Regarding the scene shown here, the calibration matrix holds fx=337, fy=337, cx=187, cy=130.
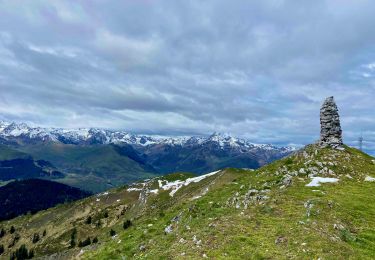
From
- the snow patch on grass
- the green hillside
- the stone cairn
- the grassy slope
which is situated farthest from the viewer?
the stone cairn

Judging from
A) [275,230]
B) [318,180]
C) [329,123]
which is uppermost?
[329,123]

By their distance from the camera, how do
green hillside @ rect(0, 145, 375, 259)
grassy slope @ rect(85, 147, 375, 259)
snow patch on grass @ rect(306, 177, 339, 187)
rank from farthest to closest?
snow patch on grass @ rect(306, 177, 339, 187) → green hillside @ rect(0, 145, 375, 259) → grassy slope @ rect(85, 147, 375, 259)

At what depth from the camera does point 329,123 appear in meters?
63.6

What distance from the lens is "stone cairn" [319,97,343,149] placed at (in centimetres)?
6306

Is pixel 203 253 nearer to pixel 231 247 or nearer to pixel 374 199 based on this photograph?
pixel 231 247

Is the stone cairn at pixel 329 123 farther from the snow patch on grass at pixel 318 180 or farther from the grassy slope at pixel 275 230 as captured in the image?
the grassy slope at pixel 275 230

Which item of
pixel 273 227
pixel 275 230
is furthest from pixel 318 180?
pixel 275 230

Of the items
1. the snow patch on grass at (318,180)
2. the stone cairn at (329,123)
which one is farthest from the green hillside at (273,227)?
the stone cairn at (329,123)

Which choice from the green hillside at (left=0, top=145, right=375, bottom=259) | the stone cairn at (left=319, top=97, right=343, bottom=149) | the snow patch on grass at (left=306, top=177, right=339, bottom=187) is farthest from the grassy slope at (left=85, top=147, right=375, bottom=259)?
the stone cairn at (left=319, top=97, right=343, bottom=149)

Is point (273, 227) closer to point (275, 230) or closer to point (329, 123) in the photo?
point (275, 230)

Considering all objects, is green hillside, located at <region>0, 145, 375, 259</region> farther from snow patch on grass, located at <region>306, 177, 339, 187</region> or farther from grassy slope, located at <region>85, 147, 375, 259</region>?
snow patch on grass, located at <region>306, 177, 339, 187</region>

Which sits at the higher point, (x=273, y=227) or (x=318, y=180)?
(x=318, y=180)

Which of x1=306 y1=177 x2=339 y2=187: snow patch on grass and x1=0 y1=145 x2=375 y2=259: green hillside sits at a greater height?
x1=306 y1=177 x2=339 y2=187: snow patch on grass

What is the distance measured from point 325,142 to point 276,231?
39.1m
